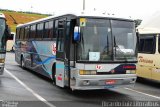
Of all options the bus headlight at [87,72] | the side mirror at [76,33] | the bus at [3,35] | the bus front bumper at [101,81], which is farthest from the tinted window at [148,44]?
the bus at [3,35]

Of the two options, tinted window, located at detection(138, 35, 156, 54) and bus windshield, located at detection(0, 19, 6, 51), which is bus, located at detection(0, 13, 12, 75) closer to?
bus windshield, located at detection(0, 19, 6, 51)

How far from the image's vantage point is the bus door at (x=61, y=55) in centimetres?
1408

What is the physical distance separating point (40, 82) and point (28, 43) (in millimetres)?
5171

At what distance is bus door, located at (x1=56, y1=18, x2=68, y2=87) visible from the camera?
1408 centimetres

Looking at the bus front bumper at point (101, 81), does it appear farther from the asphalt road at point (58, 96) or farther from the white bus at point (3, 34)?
the white bus at point (3, 34)

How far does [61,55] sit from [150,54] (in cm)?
527

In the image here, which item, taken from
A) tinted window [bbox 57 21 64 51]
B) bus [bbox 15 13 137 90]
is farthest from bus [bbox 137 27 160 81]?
tinted window [bbox 57 21 64 51]

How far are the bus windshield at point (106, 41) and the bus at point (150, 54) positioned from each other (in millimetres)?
3851

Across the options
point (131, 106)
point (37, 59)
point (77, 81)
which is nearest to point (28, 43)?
point (37, 59)

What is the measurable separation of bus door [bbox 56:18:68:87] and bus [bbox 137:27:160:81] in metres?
Result: 4.89

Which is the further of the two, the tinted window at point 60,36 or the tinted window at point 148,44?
the tinted window at point 148,44

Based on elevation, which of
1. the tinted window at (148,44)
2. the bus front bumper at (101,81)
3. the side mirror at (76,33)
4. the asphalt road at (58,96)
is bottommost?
the asphalt road at (58,96)

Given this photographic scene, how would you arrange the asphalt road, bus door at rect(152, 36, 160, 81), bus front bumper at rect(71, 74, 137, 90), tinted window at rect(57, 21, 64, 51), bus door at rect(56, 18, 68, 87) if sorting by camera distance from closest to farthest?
the asphalt road < bus front bumper at rect(71, 74, 137, 90) < bus door at rect(56, 18, 68, 87) < tinted window at rect(57, 21, 64, 51) < bus door at rect(152, 36, 160, 81)

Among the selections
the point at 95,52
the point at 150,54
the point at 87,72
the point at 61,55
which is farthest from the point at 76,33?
the point at 150,54
